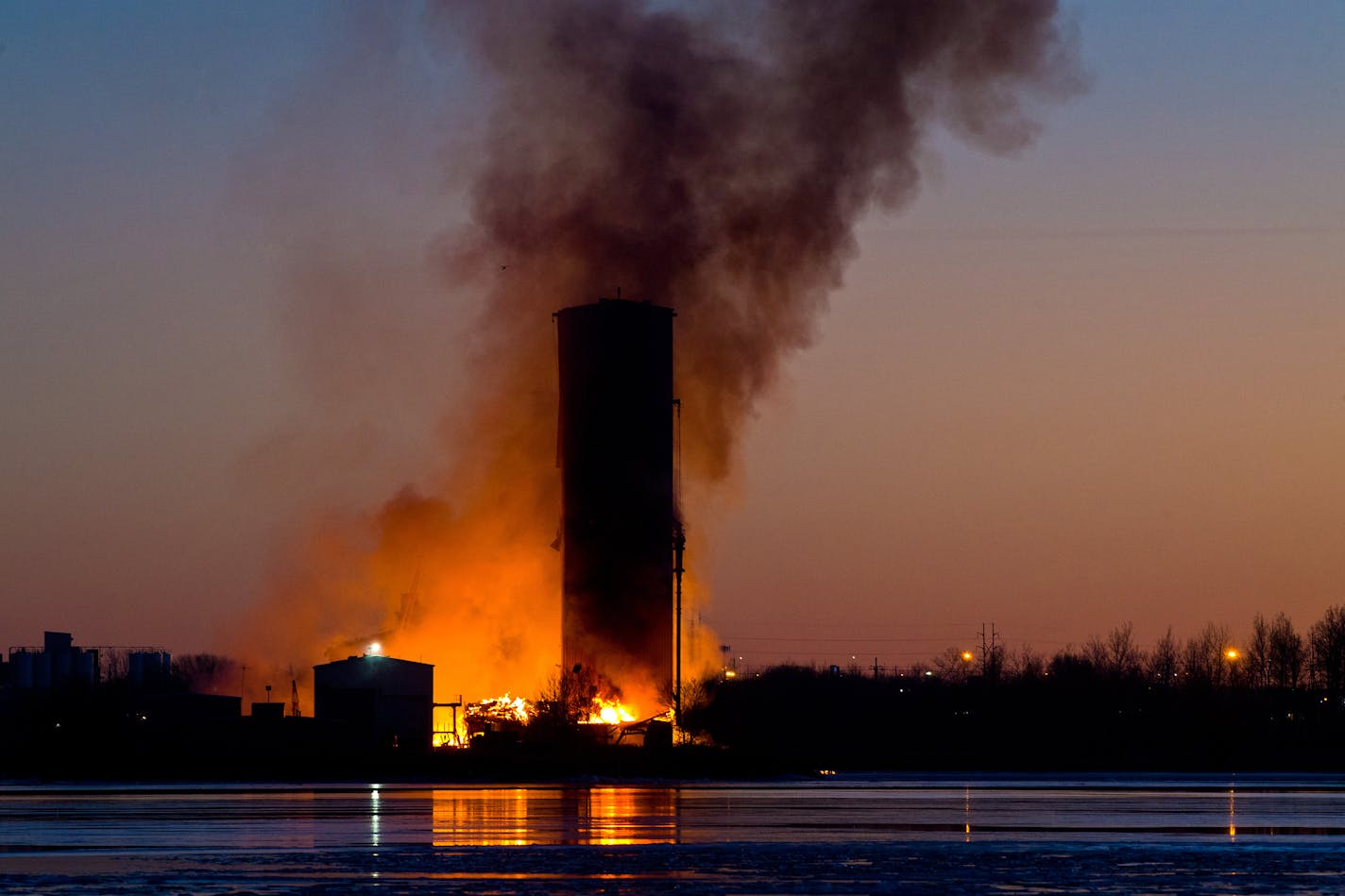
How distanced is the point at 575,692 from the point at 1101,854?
166 ft

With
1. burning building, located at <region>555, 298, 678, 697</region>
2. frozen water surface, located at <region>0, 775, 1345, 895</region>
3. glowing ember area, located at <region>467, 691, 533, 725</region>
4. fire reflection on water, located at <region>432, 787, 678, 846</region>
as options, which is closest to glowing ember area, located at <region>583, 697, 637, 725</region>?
burning building, located at <region>555, 298, 678, 697</region>

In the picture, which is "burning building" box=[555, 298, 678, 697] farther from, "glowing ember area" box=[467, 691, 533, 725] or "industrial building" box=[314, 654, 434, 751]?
"industrial building" box=[314, 654, 434, 751]

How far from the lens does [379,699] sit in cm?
8688

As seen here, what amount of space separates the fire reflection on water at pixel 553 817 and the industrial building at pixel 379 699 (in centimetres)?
2510

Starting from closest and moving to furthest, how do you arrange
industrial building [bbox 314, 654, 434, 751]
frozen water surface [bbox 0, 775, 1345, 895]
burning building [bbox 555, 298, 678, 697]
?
frozen water surface [bbox 0, 775, 1345, 895]
burning building [bbox 555, 298, 678, 697]
industrial building [bbox 314, 654, 434, 751]

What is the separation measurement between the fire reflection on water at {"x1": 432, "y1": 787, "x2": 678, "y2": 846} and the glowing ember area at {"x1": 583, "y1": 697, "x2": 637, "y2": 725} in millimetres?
21111

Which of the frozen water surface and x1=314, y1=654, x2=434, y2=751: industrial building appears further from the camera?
x1=314, y1=654, x2=434, y2=751: industrial building

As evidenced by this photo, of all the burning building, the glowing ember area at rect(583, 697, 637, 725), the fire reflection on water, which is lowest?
the fire reflection on water

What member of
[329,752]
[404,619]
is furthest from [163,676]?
[329,752]

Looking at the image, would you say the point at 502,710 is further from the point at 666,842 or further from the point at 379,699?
the point at 666,842

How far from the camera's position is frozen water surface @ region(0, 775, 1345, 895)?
2908 cm

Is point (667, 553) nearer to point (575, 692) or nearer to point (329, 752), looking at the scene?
point (575, 692)

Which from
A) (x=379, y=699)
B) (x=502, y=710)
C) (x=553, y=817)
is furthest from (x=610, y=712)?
(x=553, y=817)

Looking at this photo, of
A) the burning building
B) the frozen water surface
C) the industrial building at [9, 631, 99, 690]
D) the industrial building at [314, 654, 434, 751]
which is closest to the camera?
the frozen water surface
